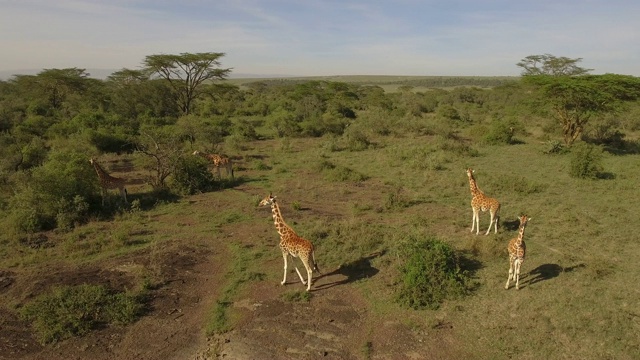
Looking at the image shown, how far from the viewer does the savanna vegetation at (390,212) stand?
341 inches

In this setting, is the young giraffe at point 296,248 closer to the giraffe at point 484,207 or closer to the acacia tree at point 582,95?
the giraffe at point 484,207

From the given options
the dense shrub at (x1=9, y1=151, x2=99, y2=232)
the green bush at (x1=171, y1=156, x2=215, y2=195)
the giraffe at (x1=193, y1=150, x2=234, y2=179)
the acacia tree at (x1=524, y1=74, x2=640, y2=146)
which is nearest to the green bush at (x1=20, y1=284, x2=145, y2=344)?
the dense shrub at (x1=9, y1=151, x2=99, y2=232)

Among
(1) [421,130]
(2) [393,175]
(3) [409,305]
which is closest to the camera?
(3) [409,305]

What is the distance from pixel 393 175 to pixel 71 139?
17.5 meters

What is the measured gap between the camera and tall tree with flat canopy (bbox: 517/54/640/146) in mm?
23094

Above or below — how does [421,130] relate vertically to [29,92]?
below

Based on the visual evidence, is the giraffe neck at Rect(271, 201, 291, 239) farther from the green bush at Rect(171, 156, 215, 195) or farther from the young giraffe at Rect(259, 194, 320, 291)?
the green bush at Rect(171, 156, 215, 195)

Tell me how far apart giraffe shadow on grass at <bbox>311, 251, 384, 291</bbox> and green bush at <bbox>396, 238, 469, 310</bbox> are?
0.90 m

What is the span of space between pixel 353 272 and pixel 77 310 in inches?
243

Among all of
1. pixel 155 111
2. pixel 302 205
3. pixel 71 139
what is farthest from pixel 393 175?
pixel 155 111

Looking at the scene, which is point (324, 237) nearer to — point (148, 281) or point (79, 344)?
point (148, 281)

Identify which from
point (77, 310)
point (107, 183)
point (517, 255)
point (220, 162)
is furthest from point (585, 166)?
point (107, 183)

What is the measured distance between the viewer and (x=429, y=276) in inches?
376

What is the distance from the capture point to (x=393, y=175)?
20016 millimetres
